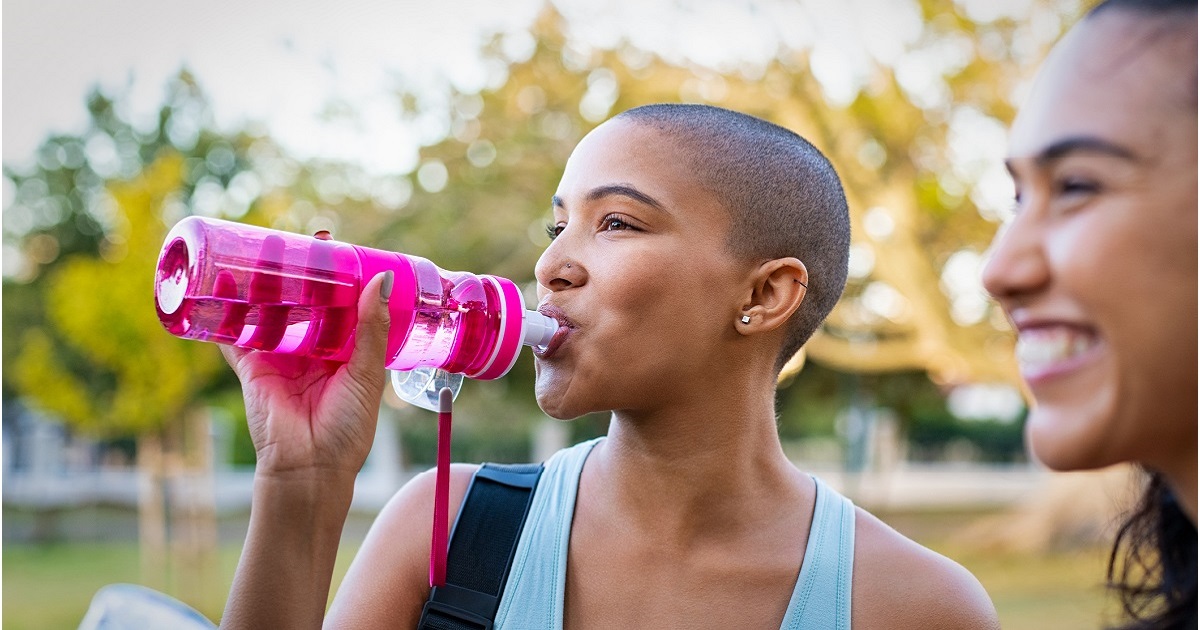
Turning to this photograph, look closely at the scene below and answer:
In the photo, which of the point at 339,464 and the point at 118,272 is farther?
the point at 118,272

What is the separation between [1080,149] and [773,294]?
112 cm

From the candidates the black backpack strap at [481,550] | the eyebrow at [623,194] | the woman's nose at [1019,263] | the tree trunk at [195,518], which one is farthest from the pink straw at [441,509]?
the tree trunk at [195,518]

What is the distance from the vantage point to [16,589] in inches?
474

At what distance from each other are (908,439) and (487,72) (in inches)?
694

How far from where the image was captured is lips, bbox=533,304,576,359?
2.09 m

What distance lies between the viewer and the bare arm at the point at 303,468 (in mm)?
1683

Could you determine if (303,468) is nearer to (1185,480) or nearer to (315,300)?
(315,300)

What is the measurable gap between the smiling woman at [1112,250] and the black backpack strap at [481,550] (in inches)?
46.6

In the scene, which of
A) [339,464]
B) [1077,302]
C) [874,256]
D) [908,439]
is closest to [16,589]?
[874,256]

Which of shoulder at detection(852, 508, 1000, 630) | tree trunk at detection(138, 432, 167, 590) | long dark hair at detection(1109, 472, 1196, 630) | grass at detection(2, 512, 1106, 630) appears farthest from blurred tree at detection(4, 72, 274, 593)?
long dark hair at detection(1109, 472, 1196, 630)

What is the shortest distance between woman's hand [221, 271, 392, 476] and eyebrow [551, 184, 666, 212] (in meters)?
0.52

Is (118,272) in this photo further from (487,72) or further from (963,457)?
(963,457)

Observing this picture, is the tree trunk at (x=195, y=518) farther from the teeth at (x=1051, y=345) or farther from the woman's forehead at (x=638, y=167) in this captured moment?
the teeth at (x=1051, y=345)

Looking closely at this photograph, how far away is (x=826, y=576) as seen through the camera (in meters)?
2.08
